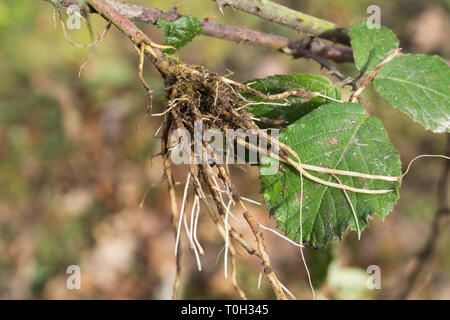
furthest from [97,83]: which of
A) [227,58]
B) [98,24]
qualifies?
[227,58]

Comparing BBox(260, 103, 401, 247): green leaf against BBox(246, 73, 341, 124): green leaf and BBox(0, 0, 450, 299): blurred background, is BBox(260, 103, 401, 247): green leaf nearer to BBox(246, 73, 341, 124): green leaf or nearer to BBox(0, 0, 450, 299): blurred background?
BBox(246, 73, 341, 124): green leaf

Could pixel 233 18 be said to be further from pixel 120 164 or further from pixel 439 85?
pixel 439 85

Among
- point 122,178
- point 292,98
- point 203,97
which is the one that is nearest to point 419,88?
point 292,98

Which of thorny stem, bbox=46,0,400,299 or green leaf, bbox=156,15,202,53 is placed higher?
green leaf, bbox=156,15,202,53

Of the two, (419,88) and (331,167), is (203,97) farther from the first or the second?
(419,88)

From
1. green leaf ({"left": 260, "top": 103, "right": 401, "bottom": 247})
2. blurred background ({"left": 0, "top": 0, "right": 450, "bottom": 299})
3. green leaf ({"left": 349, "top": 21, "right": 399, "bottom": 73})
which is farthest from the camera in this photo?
blurred background ({"left": 0, "top": 0, "right": 450, "bottom": 299})

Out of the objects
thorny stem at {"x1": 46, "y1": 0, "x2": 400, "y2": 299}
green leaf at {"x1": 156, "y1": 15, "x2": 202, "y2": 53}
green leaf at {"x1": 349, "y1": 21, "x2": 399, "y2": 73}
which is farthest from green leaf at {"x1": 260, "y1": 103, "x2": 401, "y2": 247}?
green leaf at {"x1": 156, "y1": 15, "x2": 202, "y2": 53}

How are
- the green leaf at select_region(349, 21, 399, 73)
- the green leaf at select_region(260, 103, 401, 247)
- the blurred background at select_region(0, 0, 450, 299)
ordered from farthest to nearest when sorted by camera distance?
the blurred background at select_region(0, 0, 450, 299) < the green leaf at select_region(349, 21, 399, 73) < the green leaf at select_region(260, 103, 401, 247)
